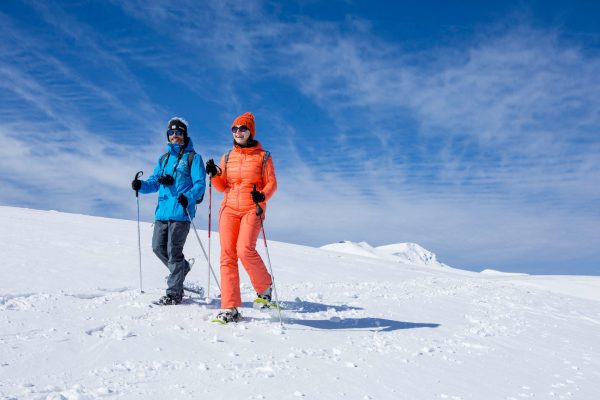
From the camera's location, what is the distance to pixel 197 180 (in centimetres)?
629

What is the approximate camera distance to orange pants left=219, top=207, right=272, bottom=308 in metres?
5.63

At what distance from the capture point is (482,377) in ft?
14.1

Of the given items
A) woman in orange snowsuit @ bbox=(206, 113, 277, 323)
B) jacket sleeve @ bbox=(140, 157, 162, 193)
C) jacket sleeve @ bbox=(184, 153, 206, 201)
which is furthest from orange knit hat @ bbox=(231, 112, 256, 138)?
jacket sleeve @ bbox=(140, 157, 162, 193)

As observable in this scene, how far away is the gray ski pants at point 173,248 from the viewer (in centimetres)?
634

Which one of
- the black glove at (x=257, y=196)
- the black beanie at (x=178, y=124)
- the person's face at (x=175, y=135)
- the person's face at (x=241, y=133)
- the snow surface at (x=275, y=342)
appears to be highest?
the black beanie at (x=178, y=124)

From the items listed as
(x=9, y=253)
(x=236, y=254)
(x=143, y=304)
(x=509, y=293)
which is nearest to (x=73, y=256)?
(x=9, y=253)

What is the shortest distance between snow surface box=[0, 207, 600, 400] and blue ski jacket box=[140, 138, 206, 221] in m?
1.24

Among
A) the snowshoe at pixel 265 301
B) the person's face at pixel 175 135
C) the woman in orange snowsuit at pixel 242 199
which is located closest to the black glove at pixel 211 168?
the woman in orange snowsuit at pixel 242 199

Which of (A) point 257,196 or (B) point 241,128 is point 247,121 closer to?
(B) point 241,128

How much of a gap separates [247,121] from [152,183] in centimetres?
182

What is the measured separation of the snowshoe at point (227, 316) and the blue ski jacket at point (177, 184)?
1.54 meters

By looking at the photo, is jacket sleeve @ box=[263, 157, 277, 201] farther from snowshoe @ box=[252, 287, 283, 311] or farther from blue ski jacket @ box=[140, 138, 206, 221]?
snowshoe @ box=[252, 287, 283, 311]

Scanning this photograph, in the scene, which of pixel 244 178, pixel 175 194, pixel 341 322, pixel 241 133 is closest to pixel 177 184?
pixel 175 194

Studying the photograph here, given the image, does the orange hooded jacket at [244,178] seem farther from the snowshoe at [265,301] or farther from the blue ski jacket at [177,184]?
the snowshoe at [265,301]
